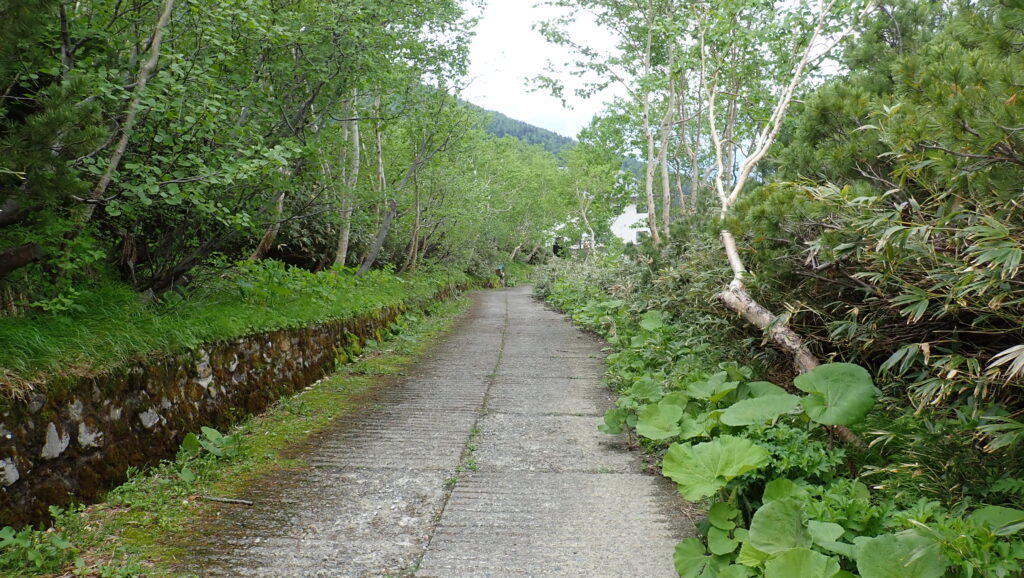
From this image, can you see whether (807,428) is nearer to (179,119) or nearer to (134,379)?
(134,379)

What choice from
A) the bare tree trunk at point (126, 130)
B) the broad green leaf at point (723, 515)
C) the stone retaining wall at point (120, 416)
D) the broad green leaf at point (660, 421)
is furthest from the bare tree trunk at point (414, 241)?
the broad green leaf at point (723, 515)

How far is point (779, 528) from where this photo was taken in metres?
2.37

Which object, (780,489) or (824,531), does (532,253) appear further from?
(824,531)

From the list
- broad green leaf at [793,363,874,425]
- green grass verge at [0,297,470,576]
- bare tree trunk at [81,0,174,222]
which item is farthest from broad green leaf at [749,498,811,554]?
bare tree trunk at [81,0,174,222]

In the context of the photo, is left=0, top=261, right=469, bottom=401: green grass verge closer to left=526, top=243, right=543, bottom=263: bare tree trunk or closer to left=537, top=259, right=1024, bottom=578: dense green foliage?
left=537, top=259, right=1024, bottom=578: dense green foliage

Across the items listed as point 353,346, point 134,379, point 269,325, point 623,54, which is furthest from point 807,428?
point 623,54

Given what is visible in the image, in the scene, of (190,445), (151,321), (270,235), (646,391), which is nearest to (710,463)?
(646,391)

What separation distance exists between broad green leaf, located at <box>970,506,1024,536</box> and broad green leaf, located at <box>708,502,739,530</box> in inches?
34.8

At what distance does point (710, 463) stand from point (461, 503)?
1.37m

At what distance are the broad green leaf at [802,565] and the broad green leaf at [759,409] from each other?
106 cm

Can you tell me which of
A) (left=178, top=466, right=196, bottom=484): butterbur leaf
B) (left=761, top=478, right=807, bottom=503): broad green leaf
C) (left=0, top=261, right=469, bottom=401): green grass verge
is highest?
(left=0, top=261, right=469, bottom=401): green grass verge

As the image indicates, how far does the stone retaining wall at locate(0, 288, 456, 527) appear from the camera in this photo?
8.91 ft

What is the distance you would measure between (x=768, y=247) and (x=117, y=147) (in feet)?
14.1

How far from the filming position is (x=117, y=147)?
364 centimetres
